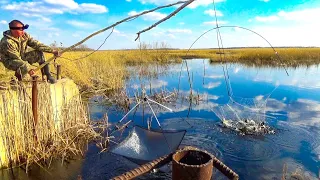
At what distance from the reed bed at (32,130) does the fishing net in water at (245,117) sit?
13.6 feet

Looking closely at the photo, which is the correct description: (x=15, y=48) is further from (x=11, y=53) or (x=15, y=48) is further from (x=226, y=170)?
(x=226, y=170)

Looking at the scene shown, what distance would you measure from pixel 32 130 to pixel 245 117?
5948 mm

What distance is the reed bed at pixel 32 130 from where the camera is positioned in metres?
4.86

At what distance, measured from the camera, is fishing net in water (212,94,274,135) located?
7.44m

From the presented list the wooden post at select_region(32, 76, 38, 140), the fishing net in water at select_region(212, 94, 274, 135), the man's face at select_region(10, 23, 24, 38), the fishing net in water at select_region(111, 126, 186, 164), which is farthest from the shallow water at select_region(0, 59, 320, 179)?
the man's face at select_region(10, 23, 24, 38)

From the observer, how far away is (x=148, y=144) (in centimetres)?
512

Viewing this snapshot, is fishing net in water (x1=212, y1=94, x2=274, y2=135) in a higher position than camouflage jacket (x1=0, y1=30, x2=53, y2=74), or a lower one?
lower

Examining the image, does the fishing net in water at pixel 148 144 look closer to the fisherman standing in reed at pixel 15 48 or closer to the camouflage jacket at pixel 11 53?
the fisherman standing in reed at pixel 15 48

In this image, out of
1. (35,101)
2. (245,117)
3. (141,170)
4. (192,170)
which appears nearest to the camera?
(192,170)

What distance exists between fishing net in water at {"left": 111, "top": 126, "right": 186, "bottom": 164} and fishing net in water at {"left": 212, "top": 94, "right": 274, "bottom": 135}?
2.66 metres

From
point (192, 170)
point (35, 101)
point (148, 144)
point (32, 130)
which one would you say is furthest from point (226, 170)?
point (32, 130)

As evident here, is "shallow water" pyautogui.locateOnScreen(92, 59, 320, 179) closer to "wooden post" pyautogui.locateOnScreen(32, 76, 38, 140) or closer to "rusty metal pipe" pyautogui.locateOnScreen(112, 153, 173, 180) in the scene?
"rusty metal pipe" pyautogui.locateOnScreen(112, 153, 173, 180)

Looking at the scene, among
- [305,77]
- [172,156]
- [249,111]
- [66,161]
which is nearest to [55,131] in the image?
[66,161]

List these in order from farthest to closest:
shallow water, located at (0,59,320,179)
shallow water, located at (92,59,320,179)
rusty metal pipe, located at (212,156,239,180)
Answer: shallow water, located at (92,59,320,179) < shallow water, located at (0,59,320,179) < rusty metal pipe, located at (212,156,239,180)
